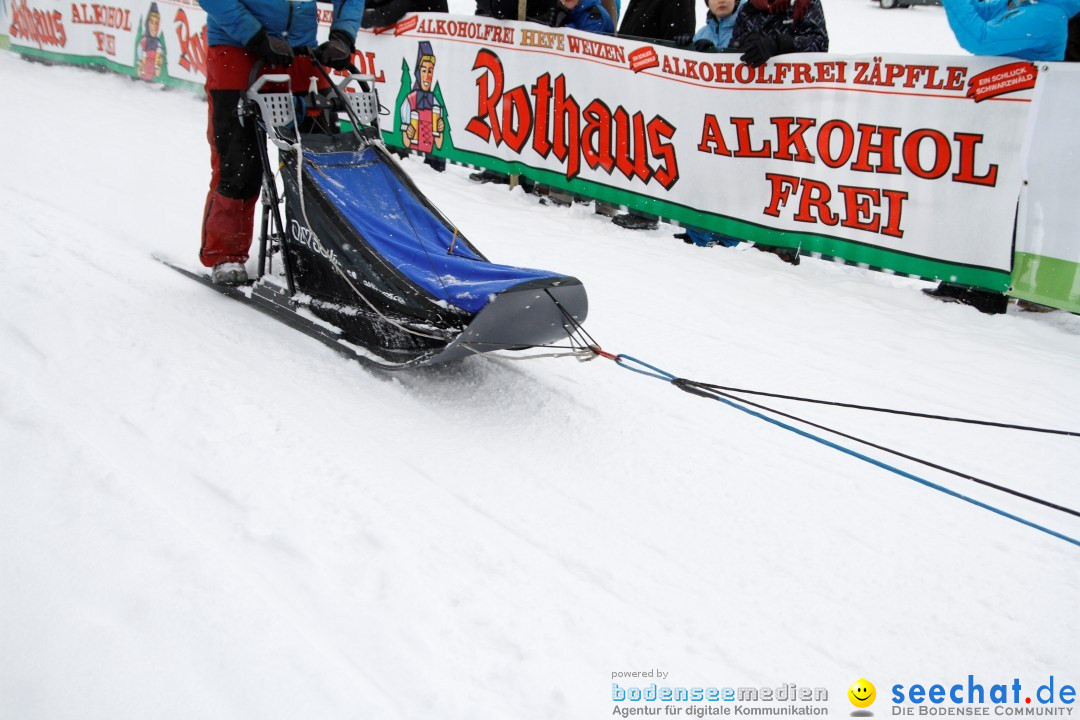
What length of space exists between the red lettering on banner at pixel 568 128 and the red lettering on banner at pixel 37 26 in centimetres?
770

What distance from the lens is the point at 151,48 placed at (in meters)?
10.3

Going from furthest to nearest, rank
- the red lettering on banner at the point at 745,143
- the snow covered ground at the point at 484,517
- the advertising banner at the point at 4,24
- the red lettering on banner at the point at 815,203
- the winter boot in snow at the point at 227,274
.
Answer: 1. the advertising banner at the point at 4,24
2. the red lettering on banner at the point at 745,143
3. the red lettering on banner at the point at 815,203
4. the winter boot in snow at the point at 227,274
5. the snow covered ground at the point at 484,517

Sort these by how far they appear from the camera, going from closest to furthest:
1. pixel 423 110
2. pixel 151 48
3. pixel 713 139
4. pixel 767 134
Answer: pixel 767 134 < pixel 713 139 < pixel 423 110 < pixel 151 48

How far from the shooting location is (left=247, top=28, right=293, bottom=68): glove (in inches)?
145

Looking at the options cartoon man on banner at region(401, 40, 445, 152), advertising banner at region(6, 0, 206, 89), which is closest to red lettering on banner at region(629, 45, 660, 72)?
cartoon man on banner at region(401, 40, 445, 152)

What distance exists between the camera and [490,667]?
77.7 inches

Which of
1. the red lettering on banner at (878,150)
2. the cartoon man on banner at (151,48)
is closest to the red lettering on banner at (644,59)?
the red lettering on banner at (878,150)

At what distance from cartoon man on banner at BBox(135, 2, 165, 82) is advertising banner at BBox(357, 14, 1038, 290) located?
447cm

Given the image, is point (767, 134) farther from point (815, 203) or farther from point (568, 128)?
point (568, 128)

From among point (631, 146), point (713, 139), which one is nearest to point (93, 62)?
point (631, 146)

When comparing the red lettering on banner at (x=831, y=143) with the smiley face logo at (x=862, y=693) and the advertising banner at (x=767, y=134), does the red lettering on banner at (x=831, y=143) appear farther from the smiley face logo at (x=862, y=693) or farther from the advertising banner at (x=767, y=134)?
the smiley face logo at (x=862, y=693)

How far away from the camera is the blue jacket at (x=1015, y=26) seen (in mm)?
4383

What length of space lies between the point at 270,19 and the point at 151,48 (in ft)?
25.4

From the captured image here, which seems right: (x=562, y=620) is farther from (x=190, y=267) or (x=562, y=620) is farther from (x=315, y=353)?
(x=190, y=267)
